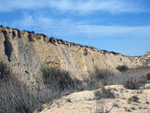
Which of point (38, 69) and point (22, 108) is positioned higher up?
point (38, 69)

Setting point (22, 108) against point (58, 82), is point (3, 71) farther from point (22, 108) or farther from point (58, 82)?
point (22, 108)

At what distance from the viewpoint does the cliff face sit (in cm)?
2072

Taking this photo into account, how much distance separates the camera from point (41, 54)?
24.7 metres

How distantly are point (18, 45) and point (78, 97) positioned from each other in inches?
546

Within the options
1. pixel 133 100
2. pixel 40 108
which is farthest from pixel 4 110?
pixel 133 100

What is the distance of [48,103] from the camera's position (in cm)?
898

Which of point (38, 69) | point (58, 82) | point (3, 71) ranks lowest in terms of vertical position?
point (58, 82)

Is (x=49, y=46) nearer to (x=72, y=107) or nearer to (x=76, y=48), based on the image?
(x=76, y=48)

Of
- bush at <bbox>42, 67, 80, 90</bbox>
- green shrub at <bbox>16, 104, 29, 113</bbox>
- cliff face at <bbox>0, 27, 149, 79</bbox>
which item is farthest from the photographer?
cliff face at <bbox>0, 27, 149, 79</bbox>

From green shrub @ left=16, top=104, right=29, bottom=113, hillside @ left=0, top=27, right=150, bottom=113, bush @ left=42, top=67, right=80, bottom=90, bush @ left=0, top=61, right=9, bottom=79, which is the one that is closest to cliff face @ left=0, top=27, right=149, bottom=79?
hillside @ left=0, top=27, right=150, bottom=113

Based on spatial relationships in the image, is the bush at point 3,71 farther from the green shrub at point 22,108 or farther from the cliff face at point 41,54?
the green shrub at point 22,108

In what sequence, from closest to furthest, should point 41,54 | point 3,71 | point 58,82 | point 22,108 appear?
point 22,108 → point 58,82 → point 3,71 → point 41,54

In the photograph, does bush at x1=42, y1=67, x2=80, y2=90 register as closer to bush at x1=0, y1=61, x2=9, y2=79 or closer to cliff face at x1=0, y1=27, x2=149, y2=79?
cliff face at x1=0, y1=27, x2=149, y2=79

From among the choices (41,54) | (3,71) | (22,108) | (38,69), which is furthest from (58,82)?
(41,54)
